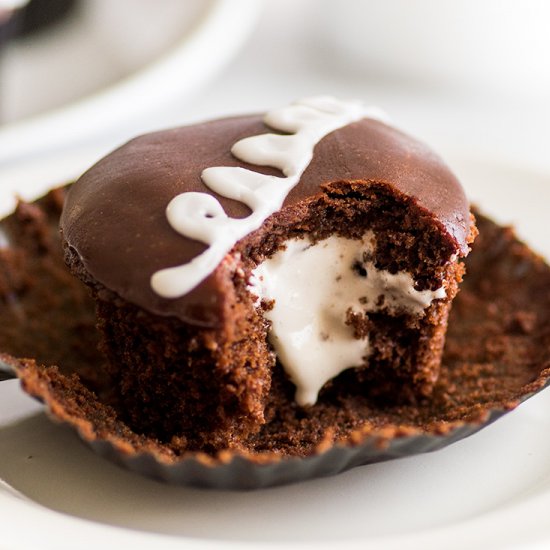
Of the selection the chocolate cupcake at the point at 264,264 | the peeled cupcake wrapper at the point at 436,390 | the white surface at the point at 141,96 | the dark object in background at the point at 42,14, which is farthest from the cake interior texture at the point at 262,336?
the dark object in background at the point at 42,14

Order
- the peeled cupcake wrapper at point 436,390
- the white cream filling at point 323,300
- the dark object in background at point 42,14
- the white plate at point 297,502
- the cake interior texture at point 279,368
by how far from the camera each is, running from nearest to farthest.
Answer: the white plate at point 297,502
the peeled cupcake wrapper at point 436,390
the cake interior texture at point 279,368
the white cream filling at point 323,300
the dark object in background at point 42,14

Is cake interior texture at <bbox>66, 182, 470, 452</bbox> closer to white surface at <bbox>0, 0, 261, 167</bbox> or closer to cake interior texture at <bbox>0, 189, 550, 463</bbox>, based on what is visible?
cake interior texture at <bbox>0, 189, 550, 463</bbox>

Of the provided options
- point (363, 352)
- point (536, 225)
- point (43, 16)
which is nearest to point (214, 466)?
point (363, 352)

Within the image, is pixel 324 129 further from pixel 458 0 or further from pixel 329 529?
pixel 458 0

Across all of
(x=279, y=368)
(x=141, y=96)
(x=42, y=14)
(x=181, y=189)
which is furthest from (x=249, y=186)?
(x=42, y=14)

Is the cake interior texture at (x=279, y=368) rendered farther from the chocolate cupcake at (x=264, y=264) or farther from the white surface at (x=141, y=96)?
the white surface at (x=141, y=96)

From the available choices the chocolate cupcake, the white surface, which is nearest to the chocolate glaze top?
the chocolate cupcake

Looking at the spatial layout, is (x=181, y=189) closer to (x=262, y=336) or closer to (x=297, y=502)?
(x=262, y=336)
